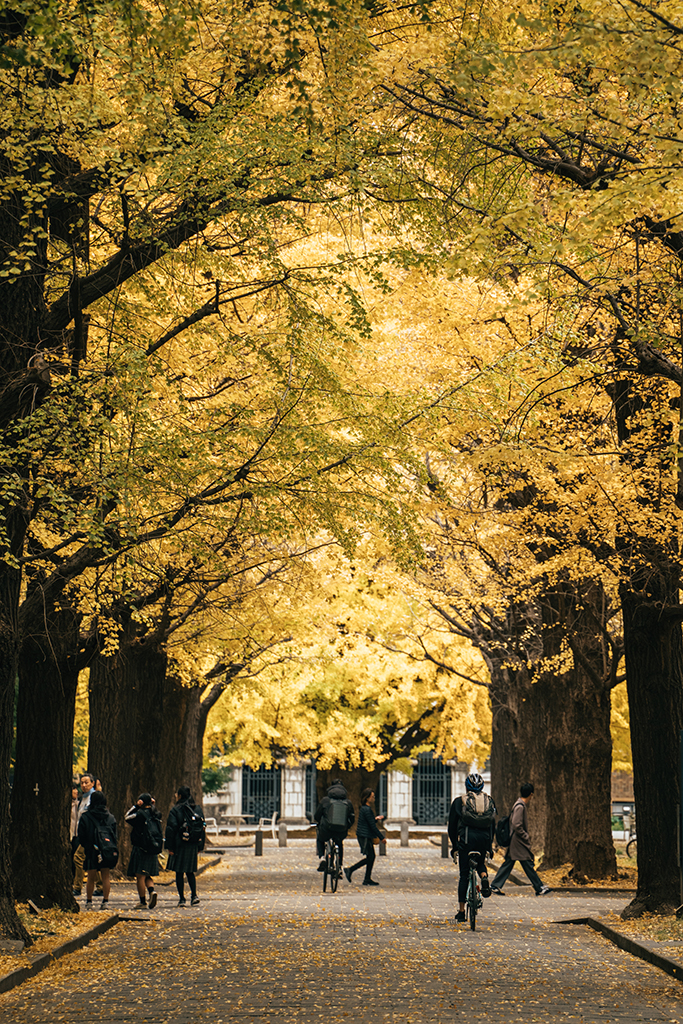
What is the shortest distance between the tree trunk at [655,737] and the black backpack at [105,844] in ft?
22.8

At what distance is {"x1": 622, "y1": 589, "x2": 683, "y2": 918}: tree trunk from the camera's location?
1622 cm

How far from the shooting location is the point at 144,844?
1852 cm

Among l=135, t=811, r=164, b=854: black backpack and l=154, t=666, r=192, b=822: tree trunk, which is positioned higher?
l=154, t=666, r=192, b=822: tree trunk

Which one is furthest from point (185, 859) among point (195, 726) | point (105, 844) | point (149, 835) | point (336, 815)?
point (195, 726)

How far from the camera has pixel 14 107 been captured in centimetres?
1120

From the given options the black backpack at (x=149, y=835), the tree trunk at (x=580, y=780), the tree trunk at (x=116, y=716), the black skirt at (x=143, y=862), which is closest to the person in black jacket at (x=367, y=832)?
the tree trunk at (x=580, y=780)

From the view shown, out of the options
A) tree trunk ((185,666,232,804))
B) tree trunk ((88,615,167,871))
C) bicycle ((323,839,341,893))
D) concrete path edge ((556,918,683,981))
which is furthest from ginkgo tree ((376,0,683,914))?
tree trunk ((185,666,232,804))

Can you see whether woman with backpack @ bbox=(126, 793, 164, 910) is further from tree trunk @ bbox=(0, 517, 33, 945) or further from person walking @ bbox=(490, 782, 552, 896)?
person walking @ bbox=(490, 782, 552, 896)

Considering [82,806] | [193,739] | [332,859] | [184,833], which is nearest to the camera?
[184,833]

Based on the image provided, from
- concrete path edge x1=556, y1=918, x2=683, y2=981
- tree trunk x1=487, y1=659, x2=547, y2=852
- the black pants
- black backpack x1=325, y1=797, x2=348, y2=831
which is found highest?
tree trunk x1=487, y1=659, x2=547, y2=852

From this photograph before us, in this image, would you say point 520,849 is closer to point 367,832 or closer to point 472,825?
point 367,832

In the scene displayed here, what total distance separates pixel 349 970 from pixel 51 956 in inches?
119

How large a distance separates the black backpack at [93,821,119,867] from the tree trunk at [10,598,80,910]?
0.90 metres

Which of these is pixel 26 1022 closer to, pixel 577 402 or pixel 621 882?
pixel 577 402
